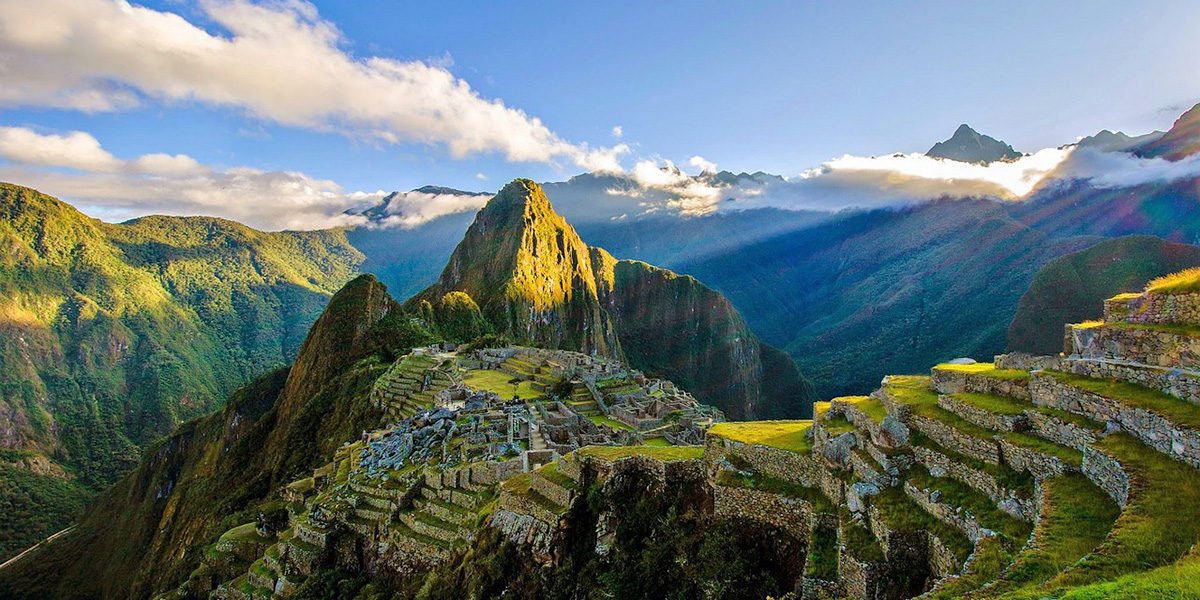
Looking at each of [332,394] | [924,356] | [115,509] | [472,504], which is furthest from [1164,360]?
[115,509]

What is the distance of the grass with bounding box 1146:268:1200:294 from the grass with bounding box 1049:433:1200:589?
182 inches

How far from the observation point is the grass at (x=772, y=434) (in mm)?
15489

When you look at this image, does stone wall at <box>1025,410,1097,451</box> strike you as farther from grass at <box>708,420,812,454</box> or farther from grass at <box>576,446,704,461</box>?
grass at <box>576,446,704,461</box>

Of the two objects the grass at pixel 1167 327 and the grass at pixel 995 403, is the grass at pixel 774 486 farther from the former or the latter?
the grass at pixel 1167 327

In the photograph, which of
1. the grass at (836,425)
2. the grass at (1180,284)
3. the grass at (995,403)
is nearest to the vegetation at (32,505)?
the grass at (836,425)

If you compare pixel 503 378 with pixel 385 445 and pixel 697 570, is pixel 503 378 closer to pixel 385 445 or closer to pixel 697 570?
pixel 385 445

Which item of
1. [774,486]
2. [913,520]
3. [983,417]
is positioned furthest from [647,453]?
[983,417]

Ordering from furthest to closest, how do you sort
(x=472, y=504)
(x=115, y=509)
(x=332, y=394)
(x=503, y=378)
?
(x=115, y=509), (x=332, y=394), (x=503, y=378), (x=472, y=504)

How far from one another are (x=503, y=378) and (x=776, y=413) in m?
153

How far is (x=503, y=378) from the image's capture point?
60.1 meters

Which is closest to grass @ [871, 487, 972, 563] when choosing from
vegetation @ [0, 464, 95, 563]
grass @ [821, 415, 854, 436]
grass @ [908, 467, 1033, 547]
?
grass @ [908, 467, 1033, 547]

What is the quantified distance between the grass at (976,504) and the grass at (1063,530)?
65 centimetres

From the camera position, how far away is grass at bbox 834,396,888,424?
45.5 ft

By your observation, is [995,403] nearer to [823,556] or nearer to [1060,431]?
[1060,431]
